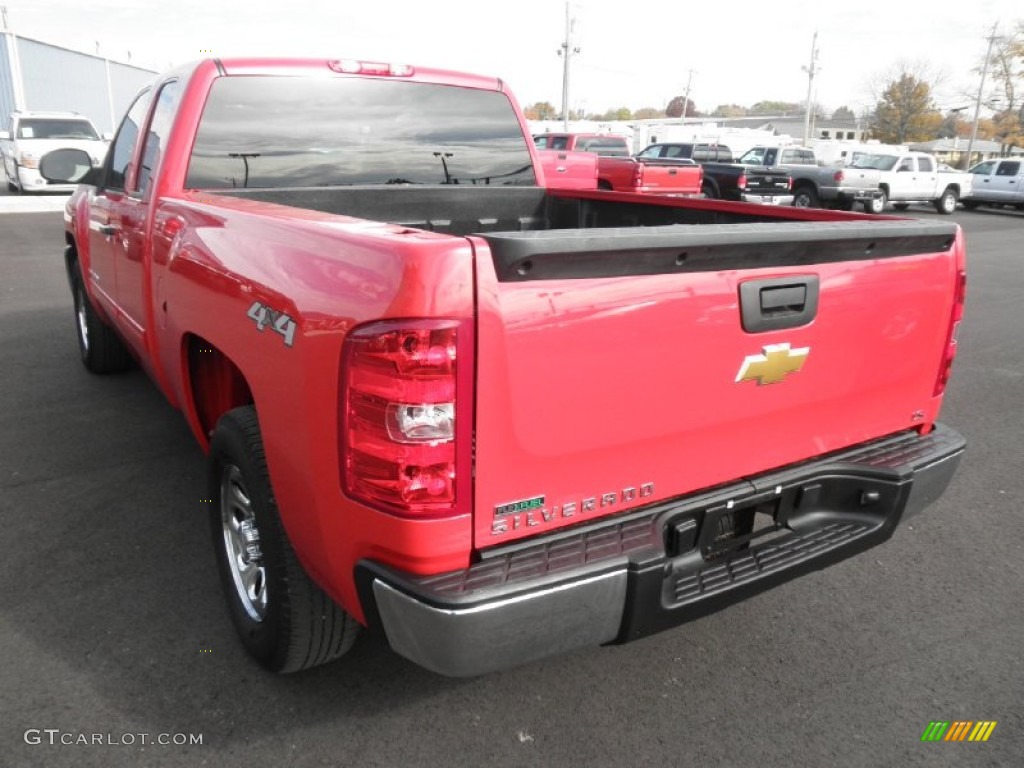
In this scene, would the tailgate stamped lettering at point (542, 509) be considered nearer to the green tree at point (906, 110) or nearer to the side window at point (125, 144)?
the side window at point (125, 144)

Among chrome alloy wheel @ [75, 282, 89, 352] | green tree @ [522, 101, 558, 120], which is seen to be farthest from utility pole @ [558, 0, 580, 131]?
A: green tree @ [522, 101, 558, 120]

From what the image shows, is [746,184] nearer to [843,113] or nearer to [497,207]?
[497,207]

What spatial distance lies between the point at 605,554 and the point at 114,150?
12.7ft

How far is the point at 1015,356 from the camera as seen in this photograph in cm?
721

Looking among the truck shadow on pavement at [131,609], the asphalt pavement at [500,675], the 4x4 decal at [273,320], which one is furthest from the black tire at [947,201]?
the 4x4 decal at [273,320]

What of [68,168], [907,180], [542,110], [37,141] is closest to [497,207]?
[68,168]

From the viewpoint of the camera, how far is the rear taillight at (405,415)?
1769mm

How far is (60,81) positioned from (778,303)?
130ft

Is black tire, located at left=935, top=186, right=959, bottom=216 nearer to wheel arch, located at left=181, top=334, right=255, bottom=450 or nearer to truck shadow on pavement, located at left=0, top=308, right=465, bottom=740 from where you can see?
truck shadow on pavement, located at left=0, top=308, right=465, bottom=740

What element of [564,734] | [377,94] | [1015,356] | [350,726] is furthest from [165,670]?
[1015,356]

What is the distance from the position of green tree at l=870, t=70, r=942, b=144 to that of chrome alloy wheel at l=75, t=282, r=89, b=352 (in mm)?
85629

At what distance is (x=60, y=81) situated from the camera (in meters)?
34.3

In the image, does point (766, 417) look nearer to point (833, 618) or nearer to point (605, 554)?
point (605, 554)

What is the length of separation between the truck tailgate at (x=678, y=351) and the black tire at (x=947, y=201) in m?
25.1
